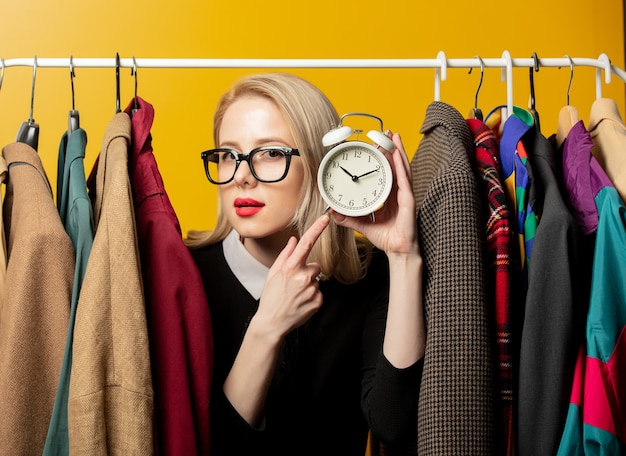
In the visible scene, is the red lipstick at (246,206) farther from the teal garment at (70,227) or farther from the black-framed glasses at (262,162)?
the teal garment at (70,227)

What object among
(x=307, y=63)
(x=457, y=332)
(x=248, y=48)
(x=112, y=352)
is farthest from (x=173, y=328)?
(x=248, y=48)

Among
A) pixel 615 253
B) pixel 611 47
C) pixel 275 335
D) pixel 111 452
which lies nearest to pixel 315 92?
pixel 275 335


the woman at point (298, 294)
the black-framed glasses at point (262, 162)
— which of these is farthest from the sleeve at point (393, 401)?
the black-framed glasses at point (262, 162)

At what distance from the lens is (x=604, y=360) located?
1468mm

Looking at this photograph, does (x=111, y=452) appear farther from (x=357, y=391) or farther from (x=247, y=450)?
(x=357, y=391)

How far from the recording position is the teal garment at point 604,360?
1457 mm

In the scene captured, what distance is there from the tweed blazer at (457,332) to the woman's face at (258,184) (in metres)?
0.39

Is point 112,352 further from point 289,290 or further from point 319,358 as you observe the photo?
point 319,358

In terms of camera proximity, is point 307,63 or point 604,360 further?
point 307,63

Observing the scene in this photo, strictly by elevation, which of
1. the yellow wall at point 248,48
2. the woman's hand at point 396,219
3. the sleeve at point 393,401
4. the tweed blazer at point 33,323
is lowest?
the sleeve at point 393,401

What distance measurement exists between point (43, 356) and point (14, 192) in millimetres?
322

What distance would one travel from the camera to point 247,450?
1751 mm

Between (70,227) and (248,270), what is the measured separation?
0.55 m

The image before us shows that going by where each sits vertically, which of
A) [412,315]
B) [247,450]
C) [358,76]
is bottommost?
[247,450]
